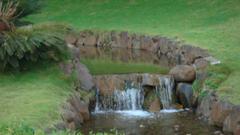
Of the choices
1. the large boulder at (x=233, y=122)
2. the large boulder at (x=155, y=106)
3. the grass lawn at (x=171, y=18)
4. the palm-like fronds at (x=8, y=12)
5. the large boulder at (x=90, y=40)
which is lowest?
the large boulder at (x=155, y=106)

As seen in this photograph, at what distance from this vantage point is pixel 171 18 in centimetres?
2984

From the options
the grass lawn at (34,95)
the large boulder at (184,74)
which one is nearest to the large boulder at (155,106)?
the large boulder at (184,74)

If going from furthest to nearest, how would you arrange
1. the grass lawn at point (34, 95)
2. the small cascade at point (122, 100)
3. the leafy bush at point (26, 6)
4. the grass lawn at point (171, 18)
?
1. the grass lawn at point (171, 18)
2. the leafy bush at point (26, 6)
3. the small cascade at point (122, 100)
4. the grass lawn at point (34, 95)

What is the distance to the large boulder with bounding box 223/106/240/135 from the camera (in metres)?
12.8

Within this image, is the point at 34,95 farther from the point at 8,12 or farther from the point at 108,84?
the point at 108,84

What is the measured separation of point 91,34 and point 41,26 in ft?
41.5

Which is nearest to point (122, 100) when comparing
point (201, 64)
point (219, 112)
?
point (201, 64)

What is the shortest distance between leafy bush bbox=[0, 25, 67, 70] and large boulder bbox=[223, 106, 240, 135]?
5348 millimetres

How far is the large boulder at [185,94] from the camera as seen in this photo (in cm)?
1610

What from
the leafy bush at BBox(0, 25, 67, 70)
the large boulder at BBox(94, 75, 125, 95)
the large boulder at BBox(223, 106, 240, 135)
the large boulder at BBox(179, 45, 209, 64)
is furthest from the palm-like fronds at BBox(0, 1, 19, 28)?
the large boulder at BBox(223, 106, 240, 135)

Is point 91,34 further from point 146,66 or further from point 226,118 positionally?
point 226,118

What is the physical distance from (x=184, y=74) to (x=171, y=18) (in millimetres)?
13427

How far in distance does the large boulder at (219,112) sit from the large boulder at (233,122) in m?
0.25

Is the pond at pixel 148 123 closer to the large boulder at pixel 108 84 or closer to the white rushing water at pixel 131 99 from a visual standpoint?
the white rushing water at pixel 131 99
